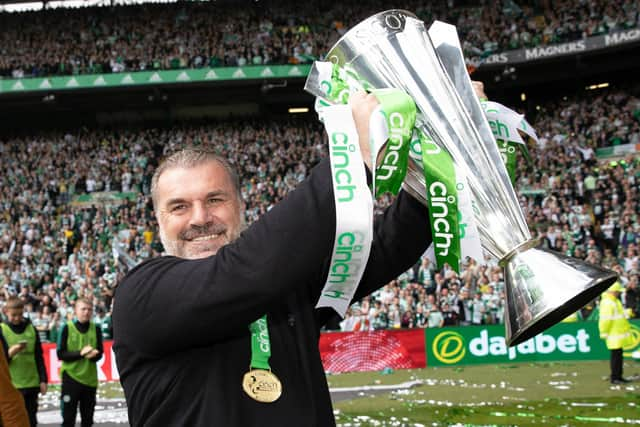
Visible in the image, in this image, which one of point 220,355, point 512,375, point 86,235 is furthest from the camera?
point 86,235

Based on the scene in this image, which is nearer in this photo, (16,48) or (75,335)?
(75,335)

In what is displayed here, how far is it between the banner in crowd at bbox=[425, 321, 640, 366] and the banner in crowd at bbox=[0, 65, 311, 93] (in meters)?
15.1

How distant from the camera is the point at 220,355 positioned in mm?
1955

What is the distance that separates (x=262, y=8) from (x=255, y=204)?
499 inches

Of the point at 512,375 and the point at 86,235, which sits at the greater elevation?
the point at 86,235

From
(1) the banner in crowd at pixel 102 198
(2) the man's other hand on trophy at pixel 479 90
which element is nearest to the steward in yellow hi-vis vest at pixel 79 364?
(2) the man's other hand on trophy at pixel 479 90

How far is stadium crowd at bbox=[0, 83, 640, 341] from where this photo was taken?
56.6 feet

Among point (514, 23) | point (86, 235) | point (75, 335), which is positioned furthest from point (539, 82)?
point (75, 335)

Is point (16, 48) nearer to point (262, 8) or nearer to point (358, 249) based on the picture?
point (262, 8)

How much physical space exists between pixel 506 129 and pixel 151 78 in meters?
27.6

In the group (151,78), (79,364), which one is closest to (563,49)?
(151,78)

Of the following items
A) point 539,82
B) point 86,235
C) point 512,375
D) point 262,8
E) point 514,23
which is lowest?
point 512,375

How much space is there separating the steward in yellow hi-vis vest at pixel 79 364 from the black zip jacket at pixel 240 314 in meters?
7.03

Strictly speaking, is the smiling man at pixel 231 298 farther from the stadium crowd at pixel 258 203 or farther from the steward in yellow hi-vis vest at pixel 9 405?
the stadium crowd at pixel 258 203
